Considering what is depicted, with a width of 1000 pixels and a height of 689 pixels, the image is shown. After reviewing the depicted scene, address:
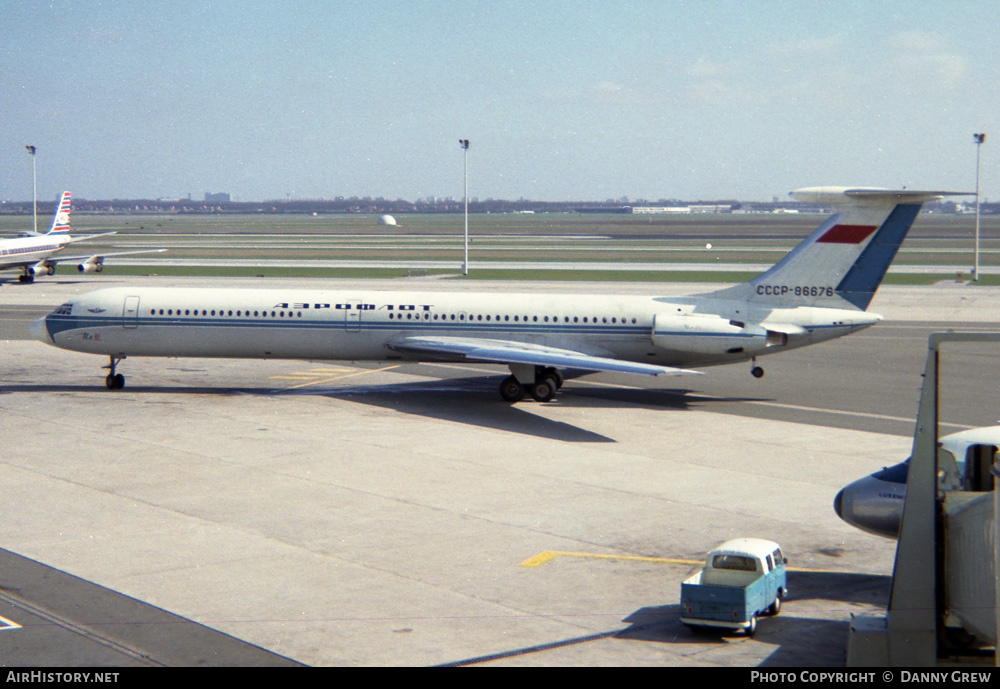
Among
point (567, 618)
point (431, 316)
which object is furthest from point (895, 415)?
point (567, 618)

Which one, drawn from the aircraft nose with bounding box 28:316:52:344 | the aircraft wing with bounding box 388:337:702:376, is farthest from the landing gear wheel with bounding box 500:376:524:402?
the aircraft nose with bounding box 28:316:52:344

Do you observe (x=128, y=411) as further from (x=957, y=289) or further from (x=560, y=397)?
(x=957, y=289)

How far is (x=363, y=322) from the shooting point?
33281mm

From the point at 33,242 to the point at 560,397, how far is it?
174 ft

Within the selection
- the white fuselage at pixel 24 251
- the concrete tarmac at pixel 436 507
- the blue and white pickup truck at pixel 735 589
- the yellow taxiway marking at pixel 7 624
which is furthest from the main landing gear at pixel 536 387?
the white fuselage at pixel 24 251

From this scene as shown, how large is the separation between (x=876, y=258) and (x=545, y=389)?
1103cm

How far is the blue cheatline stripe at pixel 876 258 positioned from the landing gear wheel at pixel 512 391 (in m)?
10.5

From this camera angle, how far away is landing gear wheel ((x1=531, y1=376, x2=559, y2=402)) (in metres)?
32.5

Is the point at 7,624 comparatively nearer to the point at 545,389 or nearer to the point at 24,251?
the point at 545,389

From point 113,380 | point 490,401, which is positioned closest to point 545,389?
point 490,401
